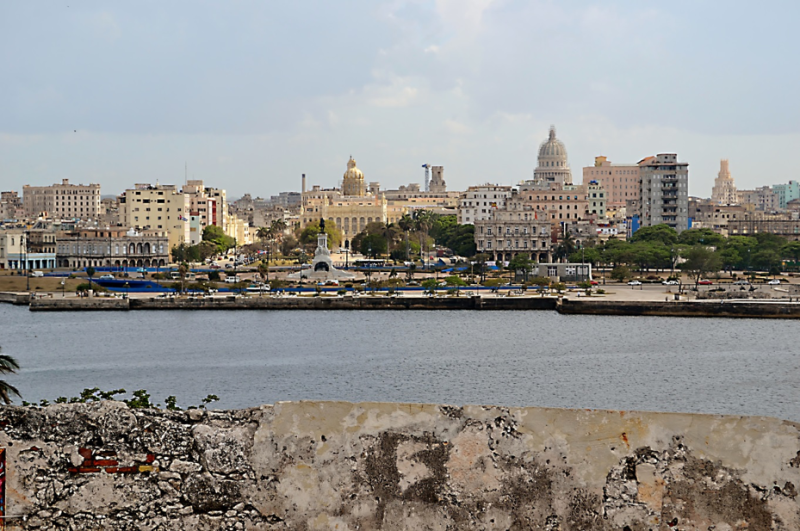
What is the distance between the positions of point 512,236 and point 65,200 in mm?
85931

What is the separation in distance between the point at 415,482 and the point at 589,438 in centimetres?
97

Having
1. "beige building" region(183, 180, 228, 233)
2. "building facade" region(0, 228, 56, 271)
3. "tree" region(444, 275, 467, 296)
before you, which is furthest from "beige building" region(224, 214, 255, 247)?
"tree" region(444, 275, 467, 296)

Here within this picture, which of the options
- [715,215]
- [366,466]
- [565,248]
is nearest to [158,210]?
[565,248]

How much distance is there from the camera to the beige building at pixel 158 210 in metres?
113

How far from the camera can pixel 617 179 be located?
179m

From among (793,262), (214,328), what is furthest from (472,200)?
(214,328)

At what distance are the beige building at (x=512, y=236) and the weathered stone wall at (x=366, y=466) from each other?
96085 mm

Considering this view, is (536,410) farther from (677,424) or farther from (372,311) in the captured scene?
(372,311)

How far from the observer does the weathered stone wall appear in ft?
19.8

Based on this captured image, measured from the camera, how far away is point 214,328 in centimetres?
5212

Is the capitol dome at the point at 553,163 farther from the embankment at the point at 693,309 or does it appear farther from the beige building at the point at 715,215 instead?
the embankment at the point at 693,309

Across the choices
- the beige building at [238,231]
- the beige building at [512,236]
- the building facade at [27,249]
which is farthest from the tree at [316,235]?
the building facade at [27,249]

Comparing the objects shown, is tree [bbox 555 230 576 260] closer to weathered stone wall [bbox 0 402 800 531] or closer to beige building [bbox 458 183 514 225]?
beige building [bbox 458 183 514 225]

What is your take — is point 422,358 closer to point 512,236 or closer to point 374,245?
point 512,236
